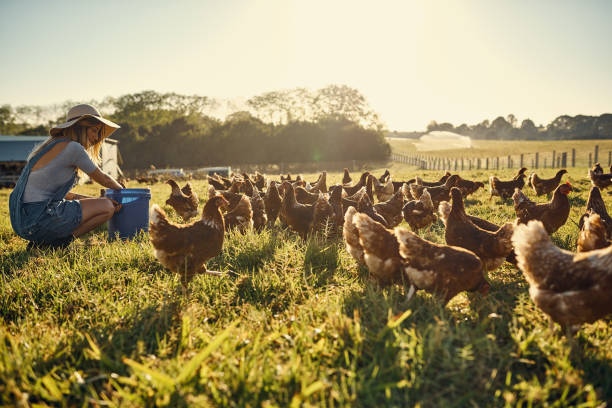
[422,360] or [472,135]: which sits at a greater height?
[472,135]

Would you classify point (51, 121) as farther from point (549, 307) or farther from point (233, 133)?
point (549, 307)

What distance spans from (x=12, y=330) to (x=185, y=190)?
6706 mm

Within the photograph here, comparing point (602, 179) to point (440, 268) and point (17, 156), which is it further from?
point (17, 156)

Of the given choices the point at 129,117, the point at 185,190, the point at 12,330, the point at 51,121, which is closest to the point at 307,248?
the point at 12,330

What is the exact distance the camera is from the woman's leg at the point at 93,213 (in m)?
4.79

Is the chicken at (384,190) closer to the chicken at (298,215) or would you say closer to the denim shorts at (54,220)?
the chicken at (298,215)

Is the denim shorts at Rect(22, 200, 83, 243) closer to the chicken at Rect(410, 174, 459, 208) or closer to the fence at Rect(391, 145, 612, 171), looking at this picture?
the chicken at Rect(410, 174, 459, 208)

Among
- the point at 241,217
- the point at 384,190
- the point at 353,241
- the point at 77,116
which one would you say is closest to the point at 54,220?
the point at 77,116

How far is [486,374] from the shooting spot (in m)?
2.19

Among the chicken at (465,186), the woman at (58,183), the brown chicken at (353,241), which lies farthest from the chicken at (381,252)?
the chicken at (465,186)

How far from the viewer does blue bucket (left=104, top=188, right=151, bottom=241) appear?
17.9 ft

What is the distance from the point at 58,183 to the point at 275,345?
13.3ft

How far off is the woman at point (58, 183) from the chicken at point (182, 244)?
1.79m

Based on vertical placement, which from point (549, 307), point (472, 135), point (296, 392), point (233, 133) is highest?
point (472, 135)
